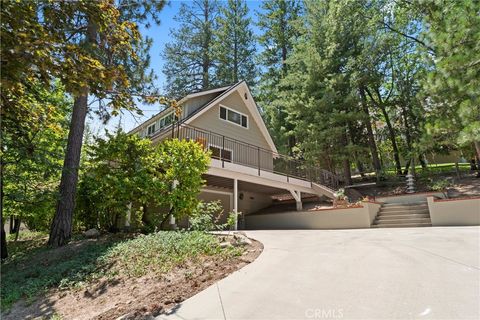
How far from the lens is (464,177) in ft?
55.3

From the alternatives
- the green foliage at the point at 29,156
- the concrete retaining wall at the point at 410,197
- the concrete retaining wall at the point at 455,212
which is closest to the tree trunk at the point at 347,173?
the concrete retaining wall at the point at 410,197

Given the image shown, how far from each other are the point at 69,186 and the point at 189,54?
20.3 metres

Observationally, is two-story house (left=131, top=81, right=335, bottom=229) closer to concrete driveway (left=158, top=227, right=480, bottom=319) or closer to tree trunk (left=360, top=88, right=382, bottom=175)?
tree trunk (left=360, top=88, right=382, bottom=175)

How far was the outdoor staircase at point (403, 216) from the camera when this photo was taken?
10.8 metres

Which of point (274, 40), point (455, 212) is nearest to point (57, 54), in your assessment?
point (455, 212)

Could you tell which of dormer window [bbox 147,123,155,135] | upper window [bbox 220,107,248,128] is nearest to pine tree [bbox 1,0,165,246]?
upper window [bbox 220,107,248,128]

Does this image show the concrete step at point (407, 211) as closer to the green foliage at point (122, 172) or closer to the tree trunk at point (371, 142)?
the tree trunk at point (371, 142)

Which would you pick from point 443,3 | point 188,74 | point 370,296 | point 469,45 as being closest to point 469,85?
point 469,45

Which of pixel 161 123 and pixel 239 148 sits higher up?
pixel 161 123

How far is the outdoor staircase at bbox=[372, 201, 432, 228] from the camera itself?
10820 mm

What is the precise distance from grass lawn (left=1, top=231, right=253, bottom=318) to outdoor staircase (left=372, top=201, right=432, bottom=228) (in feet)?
25.5

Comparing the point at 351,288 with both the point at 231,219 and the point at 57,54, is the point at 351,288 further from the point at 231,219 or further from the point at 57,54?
the point at 57,54

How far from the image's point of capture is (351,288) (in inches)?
140

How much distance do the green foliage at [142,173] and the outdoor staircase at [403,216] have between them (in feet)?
24.4
